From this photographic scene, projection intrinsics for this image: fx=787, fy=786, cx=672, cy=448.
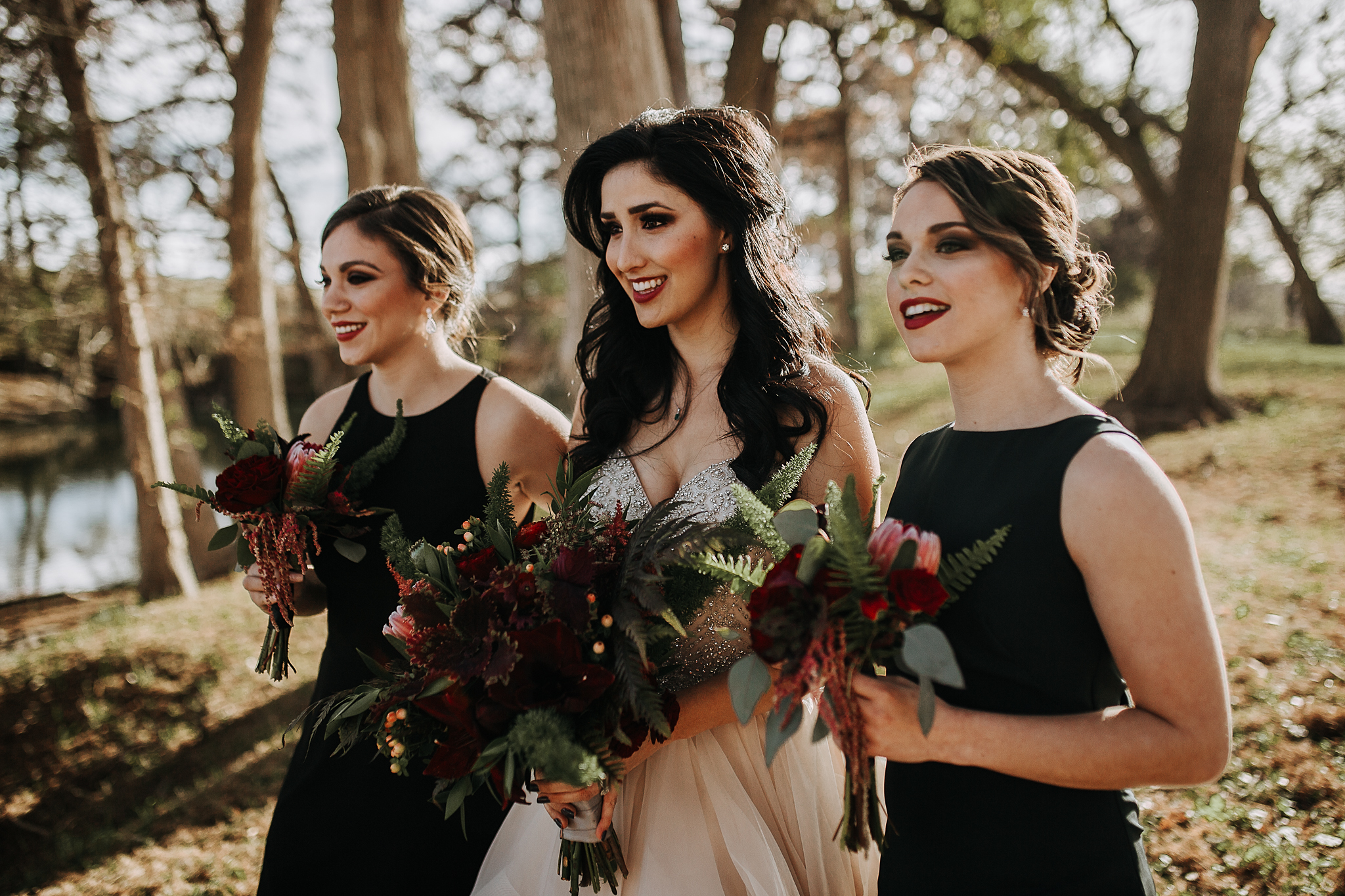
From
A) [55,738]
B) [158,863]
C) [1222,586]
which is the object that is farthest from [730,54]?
[55,738]

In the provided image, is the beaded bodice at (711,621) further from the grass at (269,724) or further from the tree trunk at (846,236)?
the tree trunk at (846,236)

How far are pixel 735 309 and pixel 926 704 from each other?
5.22ft

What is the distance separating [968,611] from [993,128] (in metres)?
13.5

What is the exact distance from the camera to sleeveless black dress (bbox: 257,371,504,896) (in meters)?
2.67

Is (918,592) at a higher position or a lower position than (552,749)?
higher

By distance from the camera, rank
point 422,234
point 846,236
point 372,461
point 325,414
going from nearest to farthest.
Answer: point 372,461, point 422,234, point 325,414, point 846,236

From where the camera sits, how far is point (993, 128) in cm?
1302

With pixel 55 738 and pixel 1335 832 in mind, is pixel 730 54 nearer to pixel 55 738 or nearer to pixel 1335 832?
pixel 1335 832

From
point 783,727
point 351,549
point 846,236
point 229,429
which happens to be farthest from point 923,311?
point 846,236

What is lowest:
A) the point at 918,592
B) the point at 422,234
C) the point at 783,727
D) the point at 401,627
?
the point at 783,727

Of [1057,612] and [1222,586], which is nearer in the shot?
[1057,612]

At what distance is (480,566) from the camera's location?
187cm

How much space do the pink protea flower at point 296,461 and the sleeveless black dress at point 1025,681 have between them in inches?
80.1

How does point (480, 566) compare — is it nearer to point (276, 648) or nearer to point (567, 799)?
point (567, 799)
